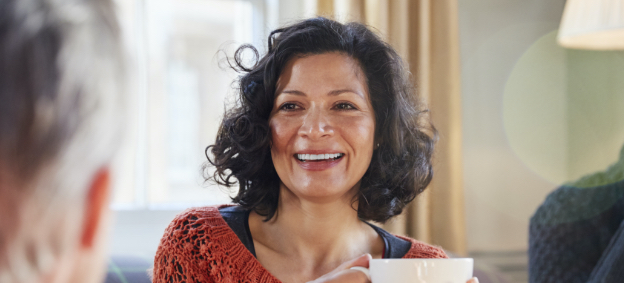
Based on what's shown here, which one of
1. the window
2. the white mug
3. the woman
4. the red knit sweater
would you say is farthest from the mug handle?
the window

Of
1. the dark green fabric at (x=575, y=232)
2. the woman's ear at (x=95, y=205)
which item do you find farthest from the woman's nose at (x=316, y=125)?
the woman's ear at (x=95, y=205)

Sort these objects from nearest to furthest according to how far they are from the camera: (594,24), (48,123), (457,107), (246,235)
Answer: (48,123) → (246,235) → (594,24) → (457,107)

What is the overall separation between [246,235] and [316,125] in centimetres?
32

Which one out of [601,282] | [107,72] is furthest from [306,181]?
[107,72]

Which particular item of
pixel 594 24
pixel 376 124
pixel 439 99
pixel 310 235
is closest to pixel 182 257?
pixel 310 235

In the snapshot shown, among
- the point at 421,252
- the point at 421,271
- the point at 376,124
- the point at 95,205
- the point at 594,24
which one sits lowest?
the point at 421,252

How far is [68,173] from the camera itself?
194mm

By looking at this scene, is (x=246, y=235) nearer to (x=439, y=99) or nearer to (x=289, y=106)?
(x=289, y=106)

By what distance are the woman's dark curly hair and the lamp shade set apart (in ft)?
1.96

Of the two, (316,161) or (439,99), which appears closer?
(316,161)

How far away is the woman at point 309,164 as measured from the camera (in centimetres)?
110

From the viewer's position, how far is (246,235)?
1.18 m

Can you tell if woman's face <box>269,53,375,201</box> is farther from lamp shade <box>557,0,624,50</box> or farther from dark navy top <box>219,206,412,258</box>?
lamp shade <box>557,0,624,50</box>

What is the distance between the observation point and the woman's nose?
42.1 inches
